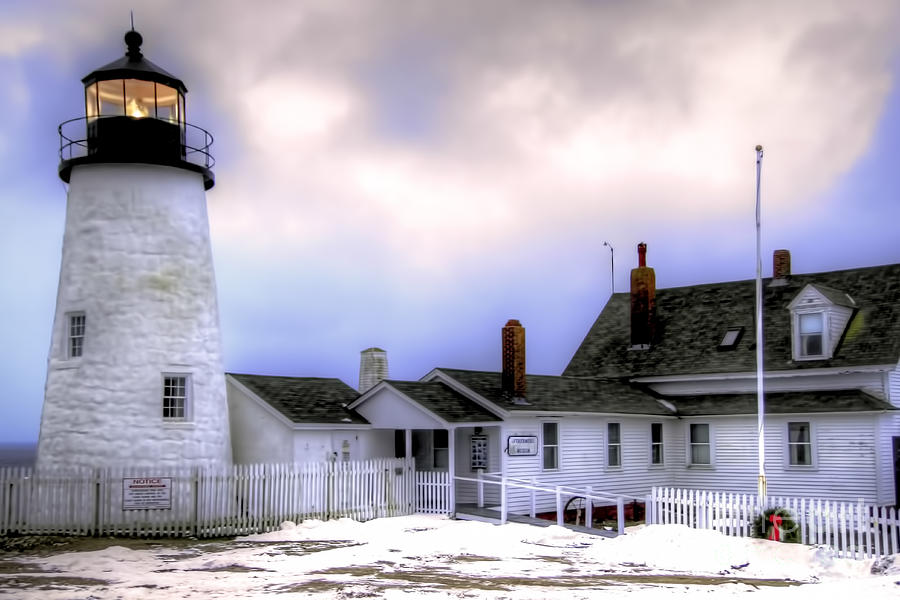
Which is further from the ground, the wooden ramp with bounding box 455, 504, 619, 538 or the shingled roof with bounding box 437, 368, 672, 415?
the shingled roof with bounding box 437, 368, 672, 415

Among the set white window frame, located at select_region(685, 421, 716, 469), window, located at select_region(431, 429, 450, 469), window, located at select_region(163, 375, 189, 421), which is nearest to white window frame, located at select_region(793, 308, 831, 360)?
white window frame, located at select_region(685, 421, 716, 469)

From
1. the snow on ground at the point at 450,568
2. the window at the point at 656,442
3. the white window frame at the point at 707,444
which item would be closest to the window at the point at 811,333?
the white window frame at the point at 707,444

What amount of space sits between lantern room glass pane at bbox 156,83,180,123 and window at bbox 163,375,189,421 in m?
6.49

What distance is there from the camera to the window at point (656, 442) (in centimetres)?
3256

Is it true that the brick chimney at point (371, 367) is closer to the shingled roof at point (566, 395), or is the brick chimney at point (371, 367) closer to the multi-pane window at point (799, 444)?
the shingled roof at point (566, 395)

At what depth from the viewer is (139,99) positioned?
25.0 meters

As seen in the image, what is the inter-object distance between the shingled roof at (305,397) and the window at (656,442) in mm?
9657

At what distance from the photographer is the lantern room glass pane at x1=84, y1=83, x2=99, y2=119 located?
24.9 m

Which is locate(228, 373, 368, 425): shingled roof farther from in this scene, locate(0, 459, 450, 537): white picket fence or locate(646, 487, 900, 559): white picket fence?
locate(646, 487, 900, 559): white picket fence

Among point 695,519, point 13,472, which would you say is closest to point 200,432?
point 13,472

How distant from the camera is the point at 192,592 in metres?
15.3

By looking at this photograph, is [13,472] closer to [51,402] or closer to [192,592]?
[51,402]

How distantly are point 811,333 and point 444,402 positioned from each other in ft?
41.1

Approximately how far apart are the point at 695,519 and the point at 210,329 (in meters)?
12.8
